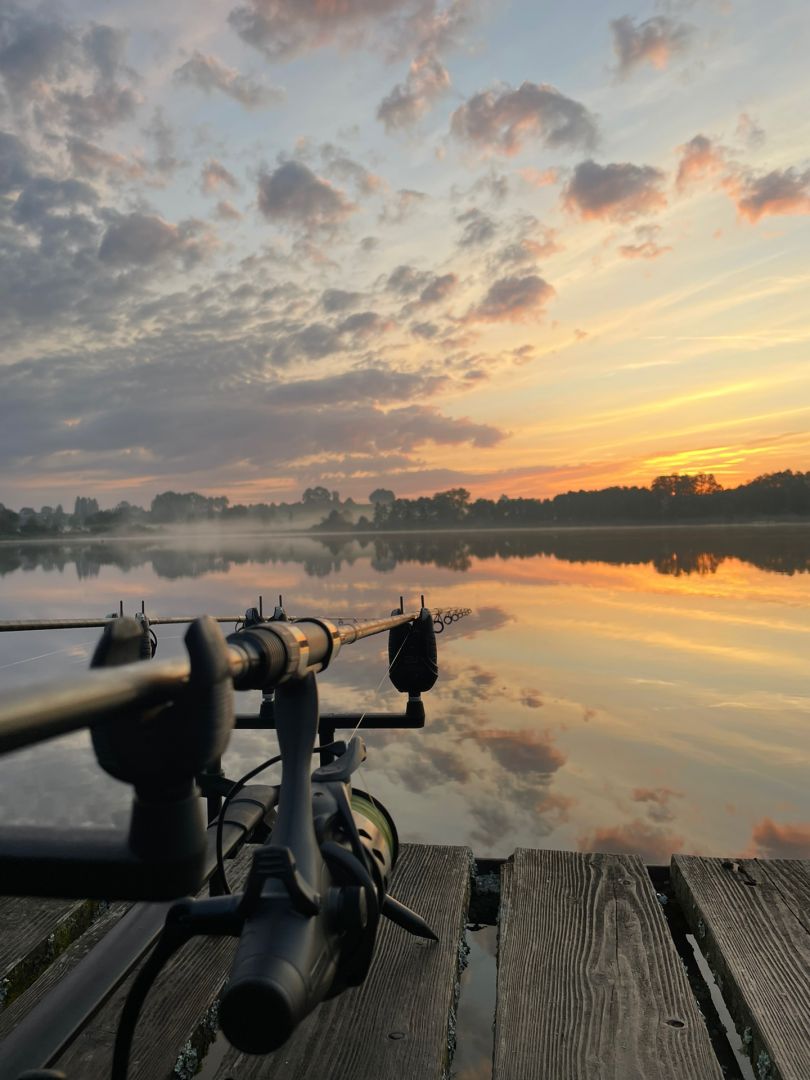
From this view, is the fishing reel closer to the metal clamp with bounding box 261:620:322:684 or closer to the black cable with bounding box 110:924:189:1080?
the black cable with bounding box 110:924:189:1080

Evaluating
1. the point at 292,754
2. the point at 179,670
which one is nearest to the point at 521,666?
the point at 292,754

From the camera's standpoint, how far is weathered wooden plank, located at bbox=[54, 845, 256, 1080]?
2.76 metres

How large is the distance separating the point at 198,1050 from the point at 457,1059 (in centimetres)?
191

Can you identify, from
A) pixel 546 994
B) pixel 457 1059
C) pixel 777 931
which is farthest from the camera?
pixel 457 1059

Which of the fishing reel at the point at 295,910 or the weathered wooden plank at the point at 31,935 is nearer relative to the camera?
the fishing reel at the point at 295,910

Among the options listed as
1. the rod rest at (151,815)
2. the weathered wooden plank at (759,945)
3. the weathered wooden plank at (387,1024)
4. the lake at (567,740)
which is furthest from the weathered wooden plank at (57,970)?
the weathered wooden plank at (759,945)

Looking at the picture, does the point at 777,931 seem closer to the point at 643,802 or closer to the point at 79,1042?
the point at 79,1042

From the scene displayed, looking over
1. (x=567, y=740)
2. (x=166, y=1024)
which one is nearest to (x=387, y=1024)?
(x=166, y=1024)

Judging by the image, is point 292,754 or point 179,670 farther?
point 292,754

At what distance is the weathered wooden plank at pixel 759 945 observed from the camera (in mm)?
2889

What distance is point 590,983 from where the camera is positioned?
10.7 feet

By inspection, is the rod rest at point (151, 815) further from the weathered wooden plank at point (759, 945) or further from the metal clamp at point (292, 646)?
the weathered wooden plank at point (759, 945)

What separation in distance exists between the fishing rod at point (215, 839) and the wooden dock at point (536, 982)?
39 centimetres

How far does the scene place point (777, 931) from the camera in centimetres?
362
